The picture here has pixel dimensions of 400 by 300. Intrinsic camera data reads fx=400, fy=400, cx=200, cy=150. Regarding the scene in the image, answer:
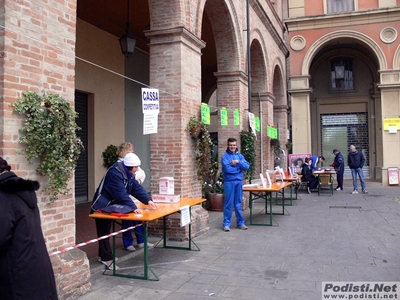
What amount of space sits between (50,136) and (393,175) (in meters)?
16.4

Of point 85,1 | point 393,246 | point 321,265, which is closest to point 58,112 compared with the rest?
point 321,265

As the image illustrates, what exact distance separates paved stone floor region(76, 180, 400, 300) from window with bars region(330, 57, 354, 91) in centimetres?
1316

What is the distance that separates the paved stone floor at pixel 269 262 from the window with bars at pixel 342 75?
13.2m

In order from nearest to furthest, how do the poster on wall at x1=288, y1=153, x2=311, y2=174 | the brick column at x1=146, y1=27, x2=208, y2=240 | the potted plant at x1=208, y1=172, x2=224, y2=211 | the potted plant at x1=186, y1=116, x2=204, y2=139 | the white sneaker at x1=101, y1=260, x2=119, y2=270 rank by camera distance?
1. the white sneaker at x1=101, y1=260, x2=119, y2=270
2. the brick column at x1=146, y1=27, x2=208, y2=240
3. the potted plant at x1=186, y1=116, x2=204, y2=139
4. the potted plant at x1=208, y1=172, x2=224, y2=211
5. the poster on wall at x1=288, y1=153, x2=311, y2=174

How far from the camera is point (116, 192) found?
17.0 feet

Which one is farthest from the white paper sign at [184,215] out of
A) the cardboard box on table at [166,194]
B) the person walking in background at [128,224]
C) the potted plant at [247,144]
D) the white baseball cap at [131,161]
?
the potted plant at [247,144]

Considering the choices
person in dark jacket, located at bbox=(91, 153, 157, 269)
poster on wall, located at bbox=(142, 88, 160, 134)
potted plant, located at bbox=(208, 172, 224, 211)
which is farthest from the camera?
potted plant, located at bbox=(208, 172, 224, 211)

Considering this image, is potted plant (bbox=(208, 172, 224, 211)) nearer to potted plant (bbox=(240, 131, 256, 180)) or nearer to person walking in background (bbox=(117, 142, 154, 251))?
potted plant (bbox=(240, 131, 256, 180))

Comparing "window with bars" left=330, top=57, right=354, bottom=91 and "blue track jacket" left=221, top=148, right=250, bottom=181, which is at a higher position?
"window with bars" left=330, top=57, right=354, bottom=91

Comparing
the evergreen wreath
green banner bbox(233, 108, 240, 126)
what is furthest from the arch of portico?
the evergreen wreath

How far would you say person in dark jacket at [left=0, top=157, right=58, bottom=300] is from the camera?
2.47 m

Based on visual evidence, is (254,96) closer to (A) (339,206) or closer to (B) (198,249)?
(A) (339,206)

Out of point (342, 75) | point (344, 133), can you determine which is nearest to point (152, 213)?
point (344, 133)

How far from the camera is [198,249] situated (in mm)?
6355
